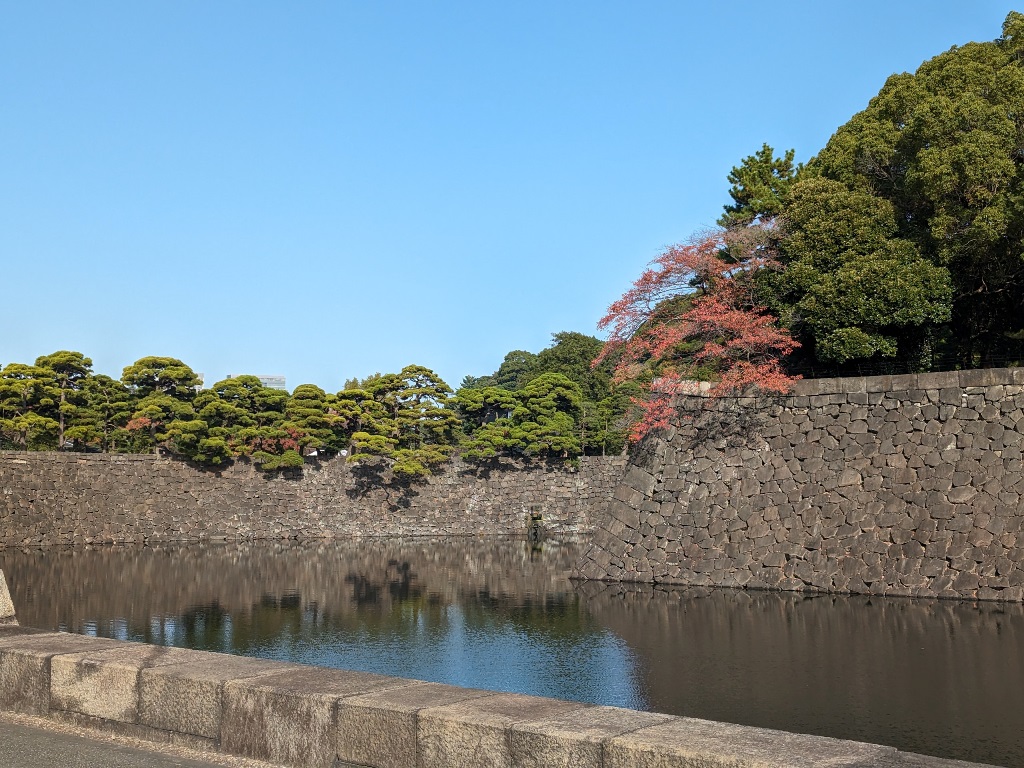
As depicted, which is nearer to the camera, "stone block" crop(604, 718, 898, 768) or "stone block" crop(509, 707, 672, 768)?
"stone block" crop(604, 718, 898, 768)

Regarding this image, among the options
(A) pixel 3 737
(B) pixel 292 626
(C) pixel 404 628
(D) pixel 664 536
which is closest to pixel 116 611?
(B) pixel 292 626

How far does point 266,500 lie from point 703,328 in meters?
18.0

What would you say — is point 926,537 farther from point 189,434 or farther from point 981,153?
point 189,434

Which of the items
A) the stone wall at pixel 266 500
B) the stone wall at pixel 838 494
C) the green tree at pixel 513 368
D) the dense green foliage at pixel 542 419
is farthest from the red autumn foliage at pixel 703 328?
the green tree at pixel 513 368

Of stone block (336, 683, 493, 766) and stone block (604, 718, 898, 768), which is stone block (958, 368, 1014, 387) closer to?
stone block (604, 718, 898, 768)

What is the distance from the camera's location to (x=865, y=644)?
10.2 m

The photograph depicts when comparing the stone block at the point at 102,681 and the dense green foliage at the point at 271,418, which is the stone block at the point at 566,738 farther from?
the dense green foliage at the point at 271,418

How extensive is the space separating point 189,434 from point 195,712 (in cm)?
2597

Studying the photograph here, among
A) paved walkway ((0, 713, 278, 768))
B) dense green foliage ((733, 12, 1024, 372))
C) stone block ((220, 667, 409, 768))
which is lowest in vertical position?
paved walkway ((0, 713, 278, 768))

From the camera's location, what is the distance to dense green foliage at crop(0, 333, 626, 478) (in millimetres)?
29000

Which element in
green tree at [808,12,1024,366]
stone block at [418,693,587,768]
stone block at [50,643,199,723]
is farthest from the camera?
green tree at [808,12,1024,366]

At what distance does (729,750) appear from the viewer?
3230 millimetres

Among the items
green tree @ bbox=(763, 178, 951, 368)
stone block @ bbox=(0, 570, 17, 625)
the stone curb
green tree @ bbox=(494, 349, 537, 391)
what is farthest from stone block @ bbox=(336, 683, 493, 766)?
green tree @ bbox=(494, 349, 537, 391)

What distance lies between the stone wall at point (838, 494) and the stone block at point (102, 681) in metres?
11.7
